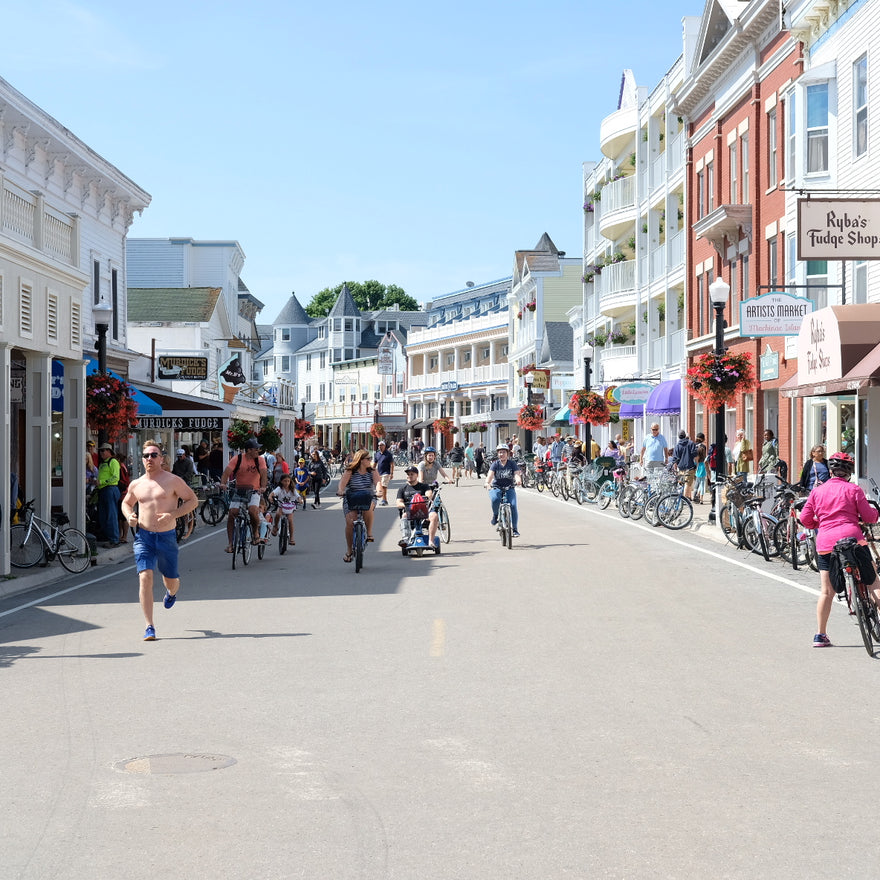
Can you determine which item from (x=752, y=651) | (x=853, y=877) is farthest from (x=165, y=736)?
(x=752, y=651)

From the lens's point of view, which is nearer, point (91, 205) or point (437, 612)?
point (437, 612)

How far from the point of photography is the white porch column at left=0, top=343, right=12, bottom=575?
1814cm

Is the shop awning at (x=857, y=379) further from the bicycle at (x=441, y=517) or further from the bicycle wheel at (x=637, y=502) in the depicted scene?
the bicycle at (x=441, y=517)

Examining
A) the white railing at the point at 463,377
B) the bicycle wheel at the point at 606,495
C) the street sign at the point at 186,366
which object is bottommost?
the bicycle wheel at the point at 606,495

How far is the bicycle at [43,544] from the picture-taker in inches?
747

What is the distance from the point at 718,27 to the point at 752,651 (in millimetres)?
31438

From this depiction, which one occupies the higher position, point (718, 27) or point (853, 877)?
point (718, 27)

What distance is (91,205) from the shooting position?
34.6 meters

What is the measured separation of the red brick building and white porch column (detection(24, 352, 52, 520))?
1841cm

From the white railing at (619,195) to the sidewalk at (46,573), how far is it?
114ft

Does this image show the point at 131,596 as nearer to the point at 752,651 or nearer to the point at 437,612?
the point at 437,612

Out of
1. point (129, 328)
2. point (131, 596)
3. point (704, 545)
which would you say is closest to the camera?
point (131, 596)

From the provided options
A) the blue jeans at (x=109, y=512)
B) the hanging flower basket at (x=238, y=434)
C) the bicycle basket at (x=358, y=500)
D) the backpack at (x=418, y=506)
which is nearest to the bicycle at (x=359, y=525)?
the bicycle basket at (x=358, y=500)

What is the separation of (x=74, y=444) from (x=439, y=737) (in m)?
16.4
